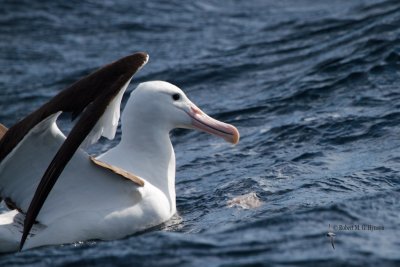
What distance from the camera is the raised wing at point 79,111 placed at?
7.39 meters

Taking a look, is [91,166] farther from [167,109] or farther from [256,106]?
[256,106]

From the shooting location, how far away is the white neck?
8742 mm

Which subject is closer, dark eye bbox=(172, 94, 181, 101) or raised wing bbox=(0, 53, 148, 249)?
raised wing bbox=(0, 53, 148, 249)

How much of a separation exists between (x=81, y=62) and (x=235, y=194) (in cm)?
782

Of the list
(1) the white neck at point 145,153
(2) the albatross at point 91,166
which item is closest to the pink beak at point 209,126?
(2) the albatross at point 91,166

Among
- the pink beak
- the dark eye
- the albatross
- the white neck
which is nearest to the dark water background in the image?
the albatross

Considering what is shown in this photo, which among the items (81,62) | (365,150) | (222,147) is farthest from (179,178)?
(81,62)

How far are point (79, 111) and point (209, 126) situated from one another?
193 centimetres

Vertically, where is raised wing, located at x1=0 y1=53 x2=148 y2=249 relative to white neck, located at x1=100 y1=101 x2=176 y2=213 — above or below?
above

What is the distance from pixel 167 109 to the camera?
8.95 metres

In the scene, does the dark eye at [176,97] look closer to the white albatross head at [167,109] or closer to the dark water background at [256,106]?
the white albatross head at [167,109]

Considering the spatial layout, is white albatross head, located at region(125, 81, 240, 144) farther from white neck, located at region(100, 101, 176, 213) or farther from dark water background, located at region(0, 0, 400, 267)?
dark water background, located at region(0, 0, 400, 267)

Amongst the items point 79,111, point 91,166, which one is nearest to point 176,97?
point 91,166

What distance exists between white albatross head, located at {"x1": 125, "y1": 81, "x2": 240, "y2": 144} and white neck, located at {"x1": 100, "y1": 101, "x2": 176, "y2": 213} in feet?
0.16
